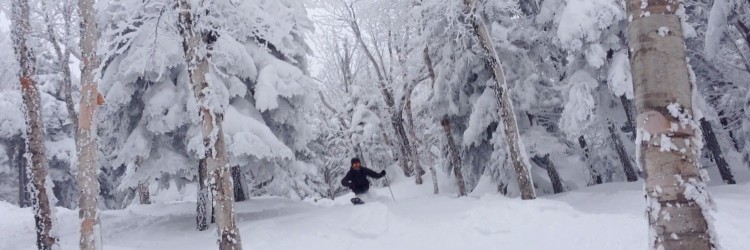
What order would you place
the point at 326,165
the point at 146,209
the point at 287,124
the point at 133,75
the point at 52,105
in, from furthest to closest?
1. the point at 326,165
2. the point at 52,105
3. the point at 146,209
4. the point at 287,124
5. the point at 133,75

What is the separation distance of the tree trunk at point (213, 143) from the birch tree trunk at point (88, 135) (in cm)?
126

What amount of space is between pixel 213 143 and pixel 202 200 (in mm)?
5266

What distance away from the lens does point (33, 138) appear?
9148 millimetres

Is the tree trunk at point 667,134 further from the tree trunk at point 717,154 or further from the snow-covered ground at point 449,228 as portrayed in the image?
the tree trunk at point 717,154

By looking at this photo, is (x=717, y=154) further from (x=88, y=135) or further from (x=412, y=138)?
(x=88, y=135)

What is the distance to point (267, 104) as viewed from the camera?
12.6 meters

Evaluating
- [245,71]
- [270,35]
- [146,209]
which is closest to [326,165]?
[146,209]

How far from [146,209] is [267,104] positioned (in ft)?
21.5

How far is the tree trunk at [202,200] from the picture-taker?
39.7ft

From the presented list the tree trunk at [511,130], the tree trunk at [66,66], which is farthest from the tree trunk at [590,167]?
the tree trunk at [66,66]

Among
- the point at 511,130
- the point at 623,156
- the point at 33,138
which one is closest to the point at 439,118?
the point at 511,130

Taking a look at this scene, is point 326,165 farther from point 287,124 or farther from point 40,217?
point 40,217

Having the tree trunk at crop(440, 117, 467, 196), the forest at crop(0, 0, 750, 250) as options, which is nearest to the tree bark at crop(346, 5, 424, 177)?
the forest at crop(0, 0, 750, 250)

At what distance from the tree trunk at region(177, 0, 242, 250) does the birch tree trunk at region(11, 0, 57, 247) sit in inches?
145
